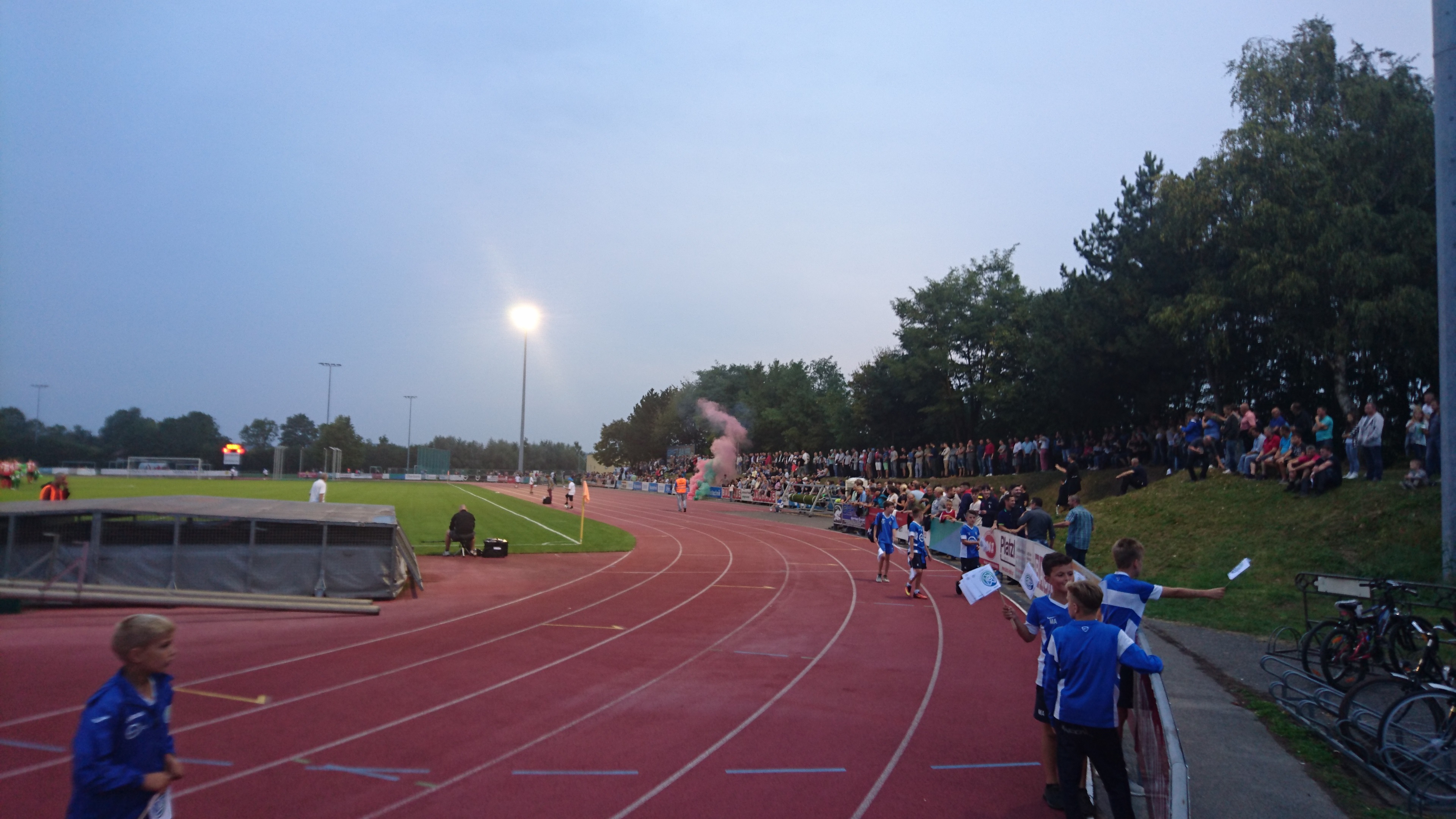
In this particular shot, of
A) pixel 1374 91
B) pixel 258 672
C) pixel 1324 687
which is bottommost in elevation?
pixel 258 672

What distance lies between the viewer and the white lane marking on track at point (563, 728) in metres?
6.15

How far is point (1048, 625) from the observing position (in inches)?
218

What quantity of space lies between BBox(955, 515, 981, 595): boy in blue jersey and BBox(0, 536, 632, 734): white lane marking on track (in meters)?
8.77

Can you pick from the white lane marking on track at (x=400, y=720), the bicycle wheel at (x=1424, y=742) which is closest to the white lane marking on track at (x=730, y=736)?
the white lane marking on track at (x=400, y=720)

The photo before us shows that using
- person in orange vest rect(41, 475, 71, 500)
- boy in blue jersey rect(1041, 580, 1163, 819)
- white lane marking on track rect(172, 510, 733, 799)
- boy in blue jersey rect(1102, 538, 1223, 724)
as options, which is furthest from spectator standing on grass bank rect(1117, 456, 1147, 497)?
person in orange vest rect(41, 475, 71, 500)

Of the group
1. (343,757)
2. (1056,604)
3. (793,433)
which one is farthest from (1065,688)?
(793,433)

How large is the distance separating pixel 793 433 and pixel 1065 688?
65.8 m

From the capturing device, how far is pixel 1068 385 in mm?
29094

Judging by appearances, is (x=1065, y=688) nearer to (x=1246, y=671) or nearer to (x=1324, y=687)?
(x=1324, y=687)

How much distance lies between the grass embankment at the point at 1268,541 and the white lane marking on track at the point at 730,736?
585 centimetres

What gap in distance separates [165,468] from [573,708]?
9572 cm

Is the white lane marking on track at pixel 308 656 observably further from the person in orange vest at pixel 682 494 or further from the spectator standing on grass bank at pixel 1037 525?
the person in orange vest at pixel 682 494

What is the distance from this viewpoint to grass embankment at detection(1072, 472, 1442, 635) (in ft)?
43.6

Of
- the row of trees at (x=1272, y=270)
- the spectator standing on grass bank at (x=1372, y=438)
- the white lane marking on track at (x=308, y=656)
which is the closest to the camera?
the white lane marking on track at (x=308, y=656)
